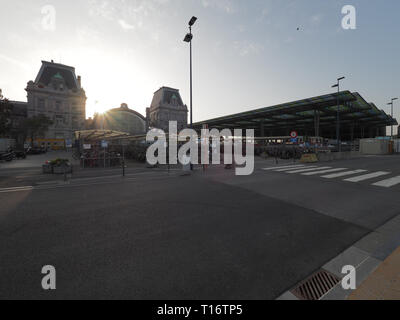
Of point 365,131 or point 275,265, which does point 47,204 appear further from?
point 365,131

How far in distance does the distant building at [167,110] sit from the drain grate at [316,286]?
72748mm

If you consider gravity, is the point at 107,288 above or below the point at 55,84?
below

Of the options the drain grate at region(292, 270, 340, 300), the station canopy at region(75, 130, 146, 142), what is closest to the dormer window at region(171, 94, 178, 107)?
the station canopy at region(75, 130, 146, 142)

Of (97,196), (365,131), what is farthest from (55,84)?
(365,131)

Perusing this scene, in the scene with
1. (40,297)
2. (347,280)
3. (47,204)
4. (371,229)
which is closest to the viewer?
(40,297)

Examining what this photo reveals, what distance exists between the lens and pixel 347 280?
8.09 feet

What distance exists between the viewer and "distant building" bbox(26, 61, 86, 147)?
2040 inches

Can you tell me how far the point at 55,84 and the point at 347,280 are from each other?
245ft

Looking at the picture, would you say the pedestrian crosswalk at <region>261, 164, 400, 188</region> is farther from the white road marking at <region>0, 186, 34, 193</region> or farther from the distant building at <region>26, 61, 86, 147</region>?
the distant building at <region>26, 61, 86, 147</region>

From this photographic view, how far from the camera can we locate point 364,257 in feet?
9.77

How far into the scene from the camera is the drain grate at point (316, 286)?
222 cm

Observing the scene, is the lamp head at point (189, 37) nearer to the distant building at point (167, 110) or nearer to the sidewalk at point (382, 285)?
the sidewalk at point (382, 285)

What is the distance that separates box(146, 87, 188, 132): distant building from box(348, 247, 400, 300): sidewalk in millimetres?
72768

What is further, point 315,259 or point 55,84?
point 55,84
